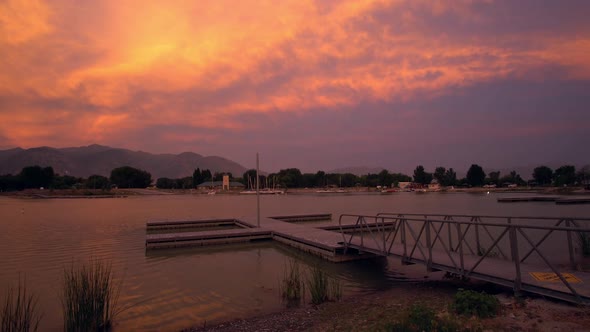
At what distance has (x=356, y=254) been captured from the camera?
1268 centimetres

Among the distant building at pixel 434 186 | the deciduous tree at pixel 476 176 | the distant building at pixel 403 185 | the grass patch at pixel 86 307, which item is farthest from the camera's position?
the distant building at pixel 403 185

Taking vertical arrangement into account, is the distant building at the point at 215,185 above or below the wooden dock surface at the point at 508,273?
above

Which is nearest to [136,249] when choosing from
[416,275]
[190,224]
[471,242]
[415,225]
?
[190,224]

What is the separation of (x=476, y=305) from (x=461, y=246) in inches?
88.7

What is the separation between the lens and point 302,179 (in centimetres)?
16662

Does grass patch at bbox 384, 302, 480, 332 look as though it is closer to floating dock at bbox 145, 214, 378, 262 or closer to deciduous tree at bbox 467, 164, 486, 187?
floating dock at bbox 145, 214, 378, 262

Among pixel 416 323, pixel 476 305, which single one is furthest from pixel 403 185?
pixel 416 323

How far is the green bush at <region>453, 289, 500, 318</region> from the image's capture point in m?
6.02

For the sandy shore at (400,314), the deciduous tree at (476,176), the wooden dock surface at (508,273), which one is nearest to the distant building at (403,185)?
the deciduous tree at (476,176)

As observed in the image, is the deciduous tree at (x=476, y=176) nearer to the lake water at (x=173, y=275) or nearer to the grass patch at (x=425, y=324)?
the lake water at (x=173, y=275)

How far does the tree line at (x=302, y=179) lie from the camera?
402 ft

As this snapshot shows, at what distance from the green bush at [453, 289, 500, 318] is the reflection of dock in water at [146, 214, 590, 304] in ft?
3.97

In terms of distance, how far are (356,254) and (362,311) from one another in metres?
5.33

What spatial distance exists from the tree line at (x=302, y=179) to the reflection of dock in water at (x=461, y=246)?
118 metres
